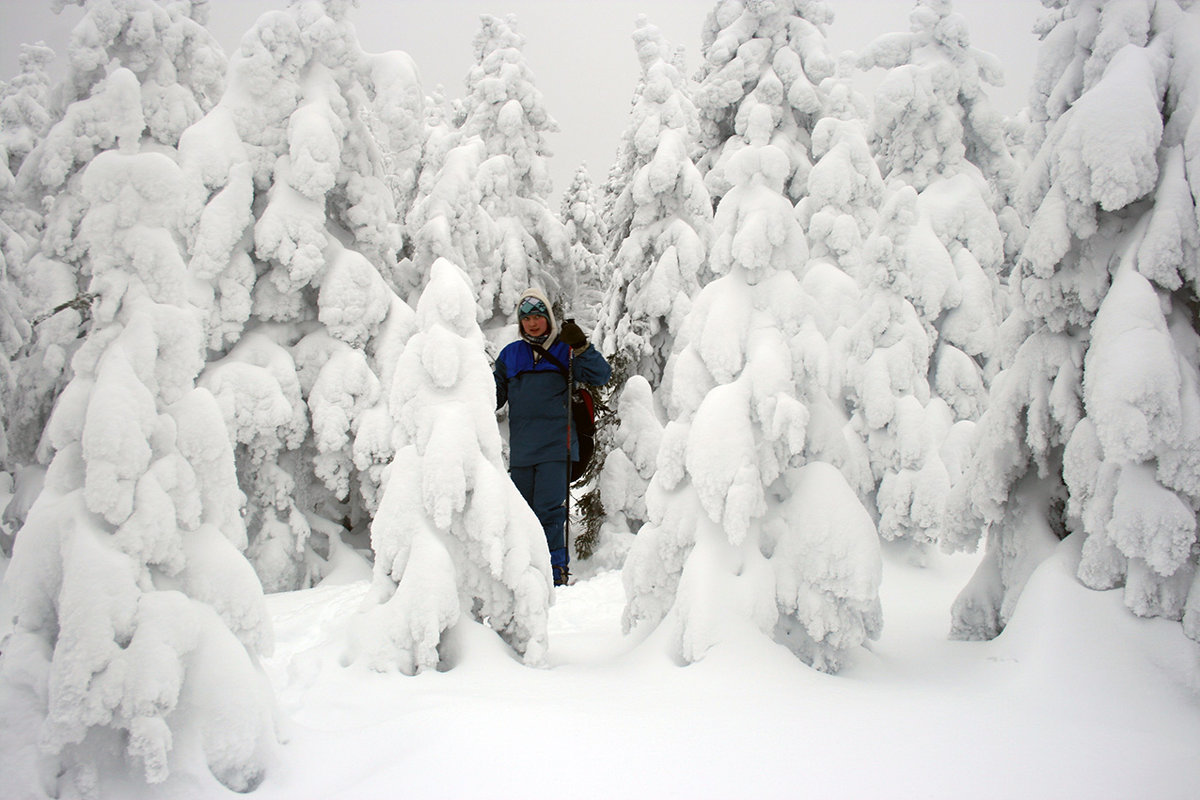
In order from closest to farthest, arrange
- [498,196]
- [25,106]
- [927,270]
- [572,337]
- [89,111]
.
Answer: [572,337] < [89,111] < [927,270] < [498,196] < [25,106]

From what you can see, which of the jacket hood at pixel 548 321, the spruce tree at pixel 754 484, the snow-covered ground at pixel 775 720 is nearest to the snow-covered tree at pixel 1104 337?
the snow-covered ground at pixel 775 720

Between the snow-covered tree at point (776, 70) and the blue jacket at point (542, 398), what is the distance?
5389 mm

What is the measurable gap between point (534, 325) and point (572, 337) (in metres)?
0.40

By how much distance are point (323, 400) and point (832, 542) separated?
656 centimetres

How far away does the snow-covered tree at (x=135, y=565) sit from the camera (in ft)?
9.82

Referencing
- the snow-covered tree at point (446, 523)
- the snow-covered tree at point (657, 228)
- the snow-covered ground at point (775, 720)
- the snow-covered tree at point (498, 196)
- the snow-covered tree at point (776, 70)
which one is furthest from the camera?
the snow-covered tree at point (498, 196)

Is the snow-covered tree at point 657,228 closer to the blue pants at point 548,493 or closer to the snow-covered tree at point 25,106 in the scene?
the blue pants at point 548,493

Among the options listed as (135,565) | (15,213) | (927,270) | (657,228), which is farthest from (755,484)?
(15,213)

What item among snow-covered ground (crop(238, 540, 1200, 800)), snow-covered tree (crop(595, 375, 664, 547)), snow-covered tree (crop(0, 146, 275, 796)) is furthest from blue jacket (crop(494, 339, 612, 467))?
snow-covered tree (crop(595, 375, 664, 547))

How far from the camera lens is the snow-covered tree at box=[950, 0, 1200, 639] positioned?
4453 mm

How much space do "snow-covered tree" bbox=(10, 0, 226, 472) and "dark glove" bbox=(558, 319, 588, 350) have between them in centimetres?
694

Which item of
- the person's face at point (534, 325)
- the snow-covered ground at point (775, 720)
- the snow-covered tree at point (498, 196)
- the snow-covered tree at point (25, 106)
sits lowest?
the snow-covered ground at point (775, 720)

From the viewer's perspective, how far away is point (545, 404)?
22.1 feet

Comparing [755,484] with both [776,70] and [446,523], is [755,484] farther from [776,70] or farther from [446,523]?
[776,70]
